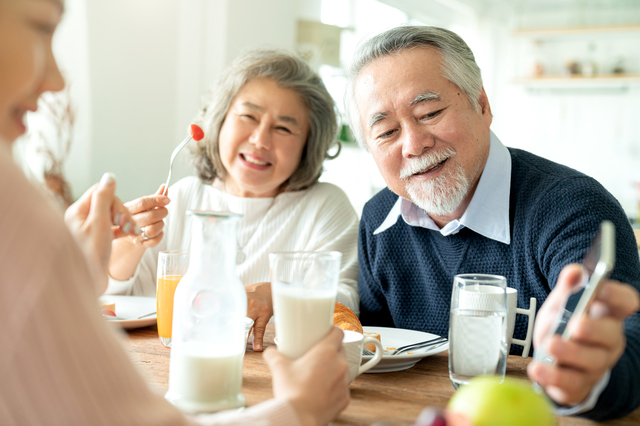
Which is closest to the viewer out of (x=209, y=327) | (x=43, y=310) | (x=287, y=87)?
(x=43, y=310)

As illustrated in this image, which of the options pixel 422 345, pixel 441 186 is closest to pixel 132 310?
pixel 422 345

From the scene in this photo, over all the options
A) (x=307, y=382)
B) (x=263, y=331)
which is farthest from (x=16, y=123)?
(x=263, y=331)

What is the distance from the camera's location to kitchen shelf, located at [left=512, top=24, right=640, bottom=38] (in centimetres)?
516

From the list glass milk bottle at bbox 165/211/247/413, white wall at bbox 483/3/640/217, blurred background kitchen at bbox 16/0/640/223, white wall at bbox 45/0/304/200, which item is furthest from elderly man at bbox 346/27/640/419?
white wall at bbox 483/3/640/217

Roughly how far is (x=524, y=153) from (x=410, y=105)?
365 millimetres

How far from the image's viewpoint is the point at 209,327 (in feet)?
2.79

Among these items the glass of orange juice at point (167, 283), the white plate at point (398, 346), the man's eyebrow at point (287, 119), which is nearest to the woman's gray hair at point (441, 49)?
the man's eyebrow at point (287, 119)

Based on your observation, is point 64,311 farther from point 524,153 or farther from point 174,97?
point 174,97

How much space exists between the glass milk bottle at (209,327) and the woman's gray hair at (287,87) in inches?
51.1

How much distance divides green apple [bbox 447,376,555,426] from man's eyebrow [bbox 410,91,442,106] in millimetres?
933

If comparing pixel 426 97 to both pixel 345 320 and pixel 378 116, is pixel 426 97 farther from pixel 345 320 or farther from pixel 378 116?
pixel 345 320

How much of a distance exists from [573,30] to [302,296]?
5444 mm

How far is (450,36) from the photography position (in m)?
1.50

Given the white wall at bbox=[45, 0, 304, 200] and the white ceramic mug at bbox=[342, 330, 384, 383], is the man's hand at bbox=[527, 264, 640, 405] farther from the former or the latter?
the white wall at bbox=[45, 0, 304, 200]
